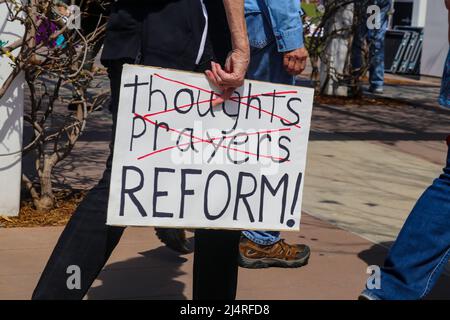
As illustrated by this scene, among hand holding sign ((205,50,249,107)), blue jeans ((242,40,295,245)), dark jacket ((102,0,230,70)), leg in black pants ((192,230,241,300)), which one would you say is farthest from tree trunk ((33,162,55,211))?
hand holding sign ((205,50,249,107))

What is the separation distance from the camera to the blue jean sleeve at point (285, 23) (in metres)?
4.34

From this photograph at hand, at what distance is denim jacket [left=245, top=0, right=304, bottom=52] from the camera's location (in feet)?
14.3

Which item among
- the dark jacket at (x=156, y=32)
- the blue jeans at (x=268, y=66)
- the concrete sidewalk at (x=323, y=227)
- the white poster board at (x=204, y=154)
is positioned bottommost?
the concrete sidewalk at (x=323, y=227)

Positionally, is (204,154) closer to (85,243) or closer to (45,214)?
(85,243)

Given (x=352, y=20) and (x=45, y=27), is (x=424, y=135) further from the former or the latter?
(x=45, y=27)

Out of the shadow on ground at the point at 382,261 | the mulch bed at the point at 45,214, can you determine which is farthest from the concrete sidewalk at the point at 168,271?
the mulch bed at the point at 45,214

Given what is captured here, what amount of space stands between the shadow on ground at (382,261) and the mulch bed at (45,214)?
1.70 metres

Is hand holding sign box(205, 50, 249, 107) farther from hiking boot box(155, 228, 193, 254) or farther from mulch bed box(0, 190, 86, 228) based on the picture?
mulch bed box(0, 190, 86, 228)

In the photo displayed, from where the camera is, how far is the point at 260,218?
3414mm

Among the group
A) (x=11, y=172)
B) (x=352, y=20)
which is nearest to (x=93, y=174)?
(x=11, y=172)

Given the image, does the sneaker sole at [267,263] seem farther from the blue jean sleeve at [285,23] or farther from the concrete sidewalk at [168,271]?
the blue jean sleeve at [285,23]

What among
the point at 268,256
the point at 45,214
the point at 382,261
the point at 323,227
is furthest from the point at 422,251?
the point at 45,214

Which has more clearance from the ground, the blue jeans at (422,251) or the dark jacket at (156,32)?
the dark jacket at (156,32)

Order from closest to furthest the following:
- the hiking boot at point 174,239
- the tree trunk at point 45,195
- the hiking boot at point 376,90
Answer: the hiking boot at point 174,239 < the tree trunk at point 45,195 < the hiking boot at point 376,90
